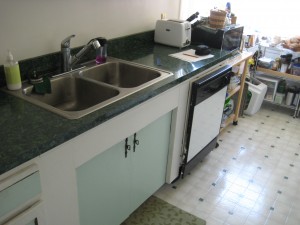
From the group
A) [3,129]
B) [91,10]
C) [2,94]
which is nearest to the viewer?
[3,129]

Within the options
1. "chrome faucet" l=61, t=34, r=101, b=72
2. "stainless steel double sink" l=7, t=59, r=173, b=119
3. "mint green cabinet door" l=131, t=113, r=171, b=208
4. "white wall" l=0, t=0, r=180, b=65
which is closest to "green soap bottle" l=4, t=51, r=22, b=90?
"stainless steel double sink" l=7, t=59, r=173, b=119

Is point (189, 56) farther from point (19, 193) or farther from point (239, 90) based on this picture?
point (19, 193)

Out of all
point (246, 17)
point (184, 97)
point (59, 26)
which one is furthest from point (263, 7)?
point (59, 26)

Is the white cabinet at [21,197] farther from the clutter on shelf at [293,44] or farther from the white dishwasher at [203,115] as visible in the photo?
the clutter on shelf at [293,44]

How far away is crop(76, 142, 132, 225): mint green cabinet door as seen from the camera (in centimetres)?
140

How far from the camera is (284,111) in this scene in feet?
Result: 12.1

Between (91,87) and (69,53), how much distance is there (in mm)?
249

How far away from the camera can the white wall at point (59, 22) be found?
1.52m

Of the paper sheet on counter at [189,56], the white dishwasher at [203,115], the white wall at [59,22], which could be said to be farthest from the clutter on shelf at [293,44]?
the white wall at [59,22]

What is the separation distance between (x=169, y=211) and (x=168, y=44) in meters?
1.31

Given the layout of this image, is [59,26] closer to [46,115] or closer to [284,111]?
[46,115]

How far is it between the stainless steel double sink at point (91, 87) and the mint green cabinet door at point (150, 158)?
27 centimetres

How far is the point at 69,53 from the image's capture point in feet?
5.64

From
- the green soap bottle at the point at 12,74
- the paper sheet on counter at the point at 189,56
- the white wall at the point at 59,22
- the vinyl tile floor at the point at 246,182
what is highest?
the white wall at the point at 59,22
